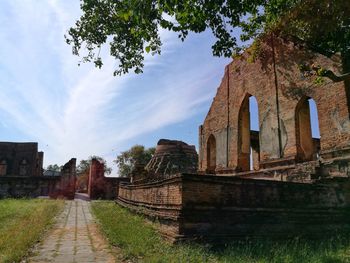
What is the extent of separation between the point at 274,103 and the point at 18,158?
35.2 m

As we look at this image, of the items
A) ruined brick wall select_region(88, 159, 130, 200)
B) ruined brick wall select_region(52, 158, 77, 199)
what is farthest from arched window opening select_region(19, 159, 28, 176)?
ruined brick wall select_region(52, 158, 77, 199)

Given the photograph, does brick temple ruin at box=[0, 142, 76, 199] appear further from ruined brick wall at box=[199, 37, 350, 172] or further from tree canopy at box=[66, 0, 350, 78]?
tree canopy at box=[66, 0, 350, 78]

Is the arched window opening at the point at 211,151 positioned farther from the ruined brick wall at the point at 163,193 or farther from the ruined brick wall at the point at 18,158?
the ruined brick wall at the point at 18,158

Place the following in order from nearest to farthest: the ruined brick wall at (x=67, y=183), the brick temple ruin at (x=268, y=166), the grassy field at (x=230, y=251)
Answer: the grassy field at (x=230, y=251)
the brick temple ruin at (x=268, y=166)
the ruined brick wall at (x=67, y=183)

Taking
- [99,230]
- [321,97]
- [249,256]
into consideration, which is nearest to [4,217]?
[99,230]

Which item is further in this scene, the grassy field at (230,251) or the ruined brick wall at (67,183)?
the ruined brick wall at (67,183)

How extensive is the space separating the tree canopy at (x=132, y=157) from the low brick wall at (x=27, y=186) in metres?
29.3

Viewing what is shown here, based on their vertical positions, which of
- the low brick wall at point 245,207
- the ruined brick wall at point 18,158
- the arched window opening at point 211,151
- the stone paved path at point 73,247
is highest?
the ruined brick wall at point 18,158

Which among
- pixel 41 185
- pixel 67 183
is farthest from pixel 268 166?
pixel 41 185

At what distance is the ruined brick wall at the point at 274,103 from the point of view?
10.9 m

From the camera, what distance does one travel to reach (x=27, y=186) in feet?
83.7

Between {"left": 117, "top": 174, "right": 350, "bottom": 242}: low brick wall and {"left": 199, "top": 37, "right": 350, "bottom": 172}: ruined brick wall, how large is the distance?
221 cm

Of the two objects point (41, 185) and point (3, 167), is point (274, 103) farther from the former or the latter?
point (3, 167)

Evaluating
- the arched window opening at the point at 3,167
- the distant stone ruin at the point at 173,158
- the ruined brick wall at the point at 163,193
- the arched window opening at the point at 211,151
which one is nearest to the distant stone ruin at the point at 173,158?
the distant stone ruin at the point at 173,158
